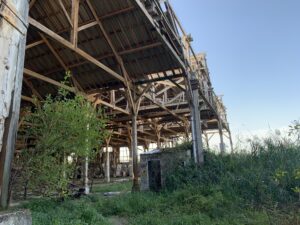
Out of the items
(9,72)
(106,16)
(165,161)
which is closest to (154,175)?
(165,161)

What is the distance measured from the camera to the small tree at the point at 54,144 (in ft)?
14.3

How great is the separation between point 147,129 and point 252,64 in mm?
9882

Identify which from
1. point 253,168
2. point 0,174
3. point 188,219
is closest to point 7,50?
point 0,174

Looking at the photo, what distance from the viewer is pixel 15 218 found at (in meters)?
1.86

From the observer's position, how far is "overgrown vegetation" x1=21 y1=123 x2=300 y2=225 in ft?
18.0

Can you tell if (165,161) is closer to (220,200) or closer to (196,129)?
(196,129)

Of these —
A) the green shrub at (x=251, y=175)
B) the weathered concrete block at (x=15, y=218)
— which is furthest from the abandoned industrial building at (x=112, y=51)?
the weathered concrete block at (x=15, y=218)

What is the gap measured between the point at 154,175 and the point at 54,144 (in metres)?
6.47

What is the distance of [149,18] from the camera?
822cm

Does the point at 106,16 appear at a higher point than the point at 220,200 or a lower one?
higher

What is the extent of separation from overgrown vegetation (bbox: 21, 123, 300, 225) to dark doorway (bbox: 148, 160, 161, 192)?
833mm

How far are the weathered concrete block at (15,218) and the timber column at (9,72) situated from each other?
31cm

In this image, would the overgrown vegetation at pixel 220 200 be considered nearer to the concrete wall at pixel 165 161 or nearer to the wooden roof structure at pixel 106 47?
the concrete wall at pixel 165 161

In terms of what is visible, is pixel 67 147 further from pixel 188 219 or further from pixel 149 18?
pixel 149 18
